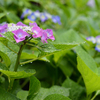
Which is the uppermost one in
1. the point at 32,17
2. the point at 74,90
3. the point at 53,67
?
the point at 32,17

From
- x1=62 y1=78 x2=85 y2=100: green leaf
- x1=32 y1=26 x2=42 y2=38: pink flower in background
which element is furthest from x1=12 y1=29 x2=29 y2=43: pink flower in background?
x1=62 y1=78 x2=85 y2=100: green leaf

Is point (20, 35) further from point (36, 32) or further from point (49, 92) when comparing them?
point (49, 92)

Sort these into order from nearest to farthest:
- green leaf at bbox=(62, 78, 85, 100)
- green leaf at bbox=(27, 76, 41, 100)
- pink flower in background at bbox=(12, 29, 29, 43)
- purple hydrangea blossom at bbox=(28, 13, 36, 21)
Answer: pink flower in background at bbox=(12, 29, 29, 43) < green leaf at bbox=(27, 76, 41, 100) < green leaf at bbox=(62, 78, 85, 100) < purple hydrangea blossom at bbox=(28, 13, 36, 21)

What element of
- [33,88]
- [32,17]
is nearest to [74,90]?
[33,88]

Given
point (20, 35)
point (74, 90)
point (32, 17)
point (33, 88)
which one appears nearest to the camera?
point (20, 35)

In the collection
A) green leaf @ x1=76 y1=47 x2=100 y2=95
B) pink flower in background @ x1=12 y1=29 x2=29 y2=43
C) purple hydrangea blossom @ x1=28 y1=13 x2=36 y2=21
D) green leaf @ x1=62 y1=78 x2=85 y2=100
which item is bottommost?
green leaf @ x1=62 y1=78 x2=85 y2=100

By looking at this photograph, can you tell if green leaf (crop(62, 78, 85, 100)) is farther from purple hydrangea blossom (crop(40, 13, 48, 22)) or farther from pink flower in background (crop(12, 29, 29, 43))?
purple hydrangea blossom (crop(40, 13, 48, 22))

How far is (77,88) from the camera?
91 centimetres

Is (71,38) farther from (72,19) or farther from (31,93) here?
(72,19)

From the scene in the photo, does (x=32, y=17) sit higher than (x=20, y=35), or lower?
higher

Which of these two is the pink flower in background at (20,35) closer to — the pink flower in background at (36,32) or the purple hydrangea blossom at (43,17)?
the pink flower in background at (36,32)

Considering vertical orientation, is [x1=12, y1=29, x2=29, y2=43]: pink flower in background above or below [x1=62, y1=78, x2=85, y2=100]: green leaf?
above

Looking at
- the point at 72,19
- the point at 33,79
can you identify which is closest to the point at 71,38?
the point at 33,79

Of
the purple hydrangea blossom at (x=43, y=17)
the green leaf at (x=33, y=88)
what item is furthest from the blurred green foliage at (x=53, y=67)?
the purple hydrangea blossom at (x=43, y=17)
